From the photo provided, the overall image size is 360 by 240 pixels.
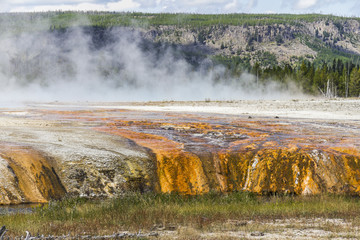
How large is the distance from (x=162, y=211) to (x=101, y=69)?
382 feet

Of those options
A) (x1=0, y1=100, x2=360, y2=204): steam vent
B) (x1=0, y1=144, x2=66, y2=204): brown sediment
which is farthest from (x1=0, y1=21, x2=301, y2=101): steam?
(x1=0, y1=144, x2=66, y2=204): brown sediment

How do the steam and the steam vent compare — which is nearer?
the steam vent

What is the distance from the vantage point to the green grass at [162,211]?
7582 millimetres

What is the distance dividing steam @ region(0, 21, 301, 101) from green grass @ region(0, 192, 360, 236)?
76438 mm

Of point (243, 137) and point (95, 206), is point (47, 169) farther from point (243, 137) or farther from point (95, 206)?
point (243, 137)

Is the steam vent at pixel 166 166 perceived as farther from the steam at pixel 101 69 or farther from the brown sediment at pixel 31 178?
the steam at pixel 101 69

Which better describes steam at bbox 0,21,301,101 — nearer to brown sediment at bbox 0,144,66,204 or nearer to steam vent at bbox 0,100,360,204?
steam vent at bbox 0,100,360,204

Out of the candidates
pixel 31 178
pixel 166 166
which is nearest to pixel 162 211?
pixel 166 166

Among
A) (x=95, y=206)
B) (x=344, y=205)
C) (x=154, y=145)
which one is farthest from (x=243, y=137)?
(x=95, y=206)

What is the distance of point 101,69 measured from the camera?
401ft

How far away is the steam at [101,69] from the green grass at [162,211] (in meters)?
76.4

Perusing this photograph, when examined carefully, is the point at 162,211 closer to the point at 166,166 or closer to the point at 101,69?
the point at 166,166

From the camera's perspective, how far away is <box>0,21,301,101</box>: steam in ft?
328

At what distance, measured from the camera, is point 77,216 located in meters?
8.23
